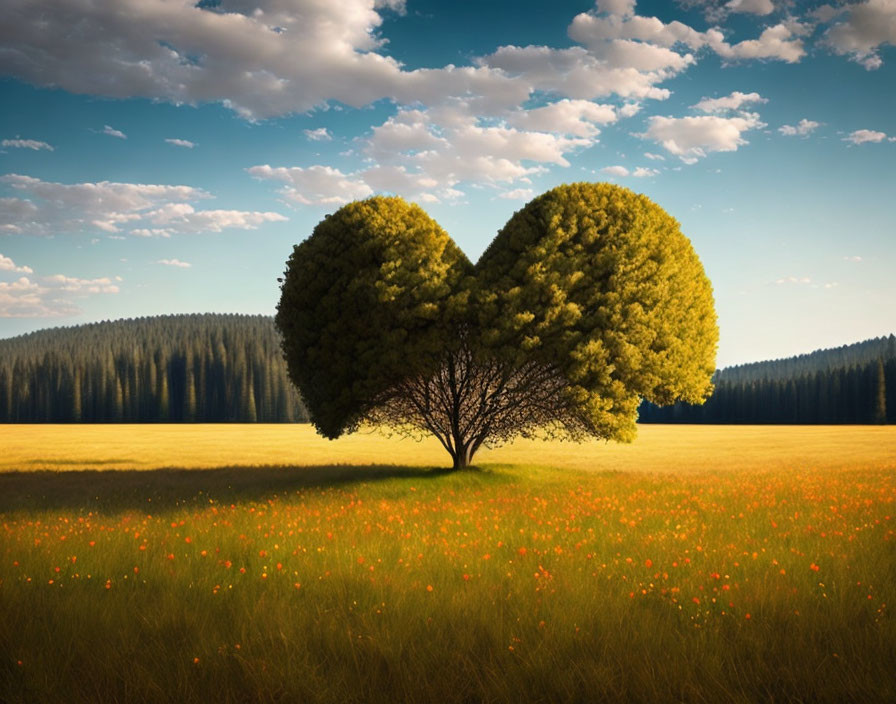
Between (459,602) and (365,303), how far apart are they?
1580 cm

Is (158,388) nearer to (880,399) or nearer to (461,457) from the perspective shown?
(461,457)

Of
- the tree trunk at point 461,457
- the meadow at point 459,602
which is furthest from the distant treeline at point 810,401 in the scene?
the meadow at point 459,602

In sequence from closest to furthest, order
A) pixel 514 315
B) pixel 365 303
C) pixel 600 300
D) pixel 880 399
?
pixel 514 315, pixel 600 300, pixel 365 303, pixel 880 399

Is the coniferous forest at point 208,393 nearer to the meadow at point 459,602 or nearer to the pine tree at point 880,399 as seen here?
the pine tree at point 880,399

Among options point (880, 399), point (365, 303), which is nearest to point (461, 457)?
point (365, 303)

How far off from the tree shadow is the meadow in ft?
8.85

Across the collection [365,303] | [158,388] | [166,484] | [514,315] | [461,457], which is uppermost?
[365,303]

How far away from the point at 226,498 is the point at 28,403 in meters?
162

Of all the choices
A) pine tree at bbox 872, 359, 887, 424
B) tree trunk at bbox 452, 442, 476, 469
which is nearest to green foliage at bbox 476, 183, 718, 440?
tree trunk at bbox 452, 442, 476, 469

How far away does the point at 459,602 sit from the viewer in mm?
7480

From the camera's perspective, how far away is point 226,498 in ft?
67.2

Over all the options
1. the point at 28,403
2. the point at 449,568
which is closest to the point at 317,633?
the point at 449,568

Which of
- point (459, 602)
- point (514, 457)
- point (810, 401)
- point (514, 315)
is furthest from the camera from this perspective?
point (810, 401)

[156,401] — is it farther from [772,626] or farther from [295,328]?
[772,626]
